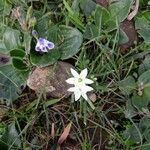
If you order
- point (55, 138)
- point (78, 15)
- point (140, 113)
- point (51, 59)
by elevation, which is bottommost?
point (55, 138)

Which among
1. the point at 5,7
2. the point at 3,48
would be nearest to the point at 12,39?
the point at 3,48

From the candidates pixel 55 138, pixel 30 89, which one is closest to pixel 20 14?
pixel 30 89

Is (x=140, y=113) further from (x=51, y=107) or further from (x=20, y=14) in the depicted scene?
(x=20, y=14)

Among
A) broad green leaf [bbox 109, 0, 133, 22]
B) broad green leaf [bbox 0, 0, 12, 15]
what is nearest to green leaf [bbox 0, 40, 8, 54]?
broad green leaf [bbox 0, 0, 12, 15]

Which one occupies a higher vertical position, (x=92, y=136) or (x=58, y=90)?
(x=58, y=90)

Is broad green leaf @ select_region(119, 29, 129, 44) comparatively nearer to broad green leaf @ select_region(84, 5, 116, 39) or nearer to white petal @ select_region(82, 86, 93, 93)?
broad green leaf @ select_region(84, 5, 116, 39)

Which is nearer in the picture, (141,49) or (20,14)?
(20,14)

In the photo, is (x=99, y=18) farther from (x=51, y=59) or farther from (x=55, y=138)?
(x=55, y=138)
